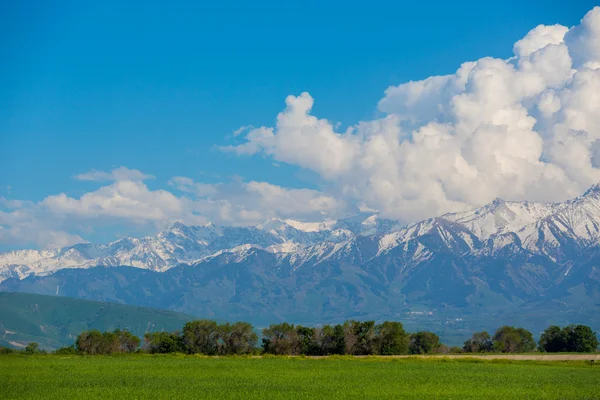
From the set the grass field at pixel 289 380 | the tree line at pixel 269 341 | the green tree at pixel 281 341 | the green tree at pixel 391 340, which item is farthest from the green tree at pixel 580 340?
the green tree at pixel 281 341

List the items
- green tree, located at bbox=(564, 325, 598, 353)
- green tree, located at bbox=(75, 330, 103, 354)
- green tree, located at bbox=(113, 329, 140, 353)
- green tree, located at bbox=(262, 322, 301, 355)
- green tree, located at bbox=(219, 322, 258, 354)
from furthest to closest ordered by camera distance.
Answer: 1. green tree, located at bbox=(564, 325, 598, 353)
2. green tree, located at bbox=(219, 322, 258, 354)
3. green tree, located at bbox=(113, 329, 140, 353)
4. green tree, located at bbox=(75, 330, 103, 354)
5. green tree, located at bbox=(262, 322, 301, 355)

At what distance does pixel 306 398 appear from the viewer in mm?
72562

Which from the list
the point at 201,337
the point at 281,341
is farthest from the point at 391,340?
the point at 201,337

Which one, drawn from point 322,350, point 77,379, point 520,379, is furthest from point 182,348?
point 520,379

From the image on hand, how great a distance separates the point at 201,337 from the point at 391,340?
51.2 m

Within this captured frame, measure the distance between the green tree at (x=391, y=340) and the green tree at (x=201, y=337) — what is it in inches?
1735

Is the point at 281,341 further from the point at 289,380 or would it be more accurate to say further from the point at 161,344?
the point at 289,380

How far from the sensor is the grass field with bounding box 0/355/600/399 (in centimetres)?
7600

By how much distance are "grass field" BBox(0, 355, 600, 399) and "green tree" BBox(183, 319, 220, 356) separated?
198 feet

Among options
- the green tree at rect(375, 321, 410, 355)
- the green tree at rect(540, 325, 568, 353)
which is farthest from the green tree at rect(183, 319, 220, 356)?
the green tree at rect(540, 325, 568, 353)

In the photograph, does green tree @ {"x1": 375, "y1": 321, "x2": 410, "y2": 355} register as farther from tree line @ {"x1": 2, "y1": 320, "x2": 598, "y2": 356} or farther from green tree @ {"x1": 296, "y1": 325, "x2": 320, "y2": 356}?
green tree @ {"x1": 296, "y1": 325, "x2": 320, "y2": 356}

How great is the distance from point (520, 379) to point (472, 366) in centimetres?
2384

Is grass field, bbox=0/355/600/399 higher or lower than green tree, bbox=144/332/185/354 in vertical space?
lower

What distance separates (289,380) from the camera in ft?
301
